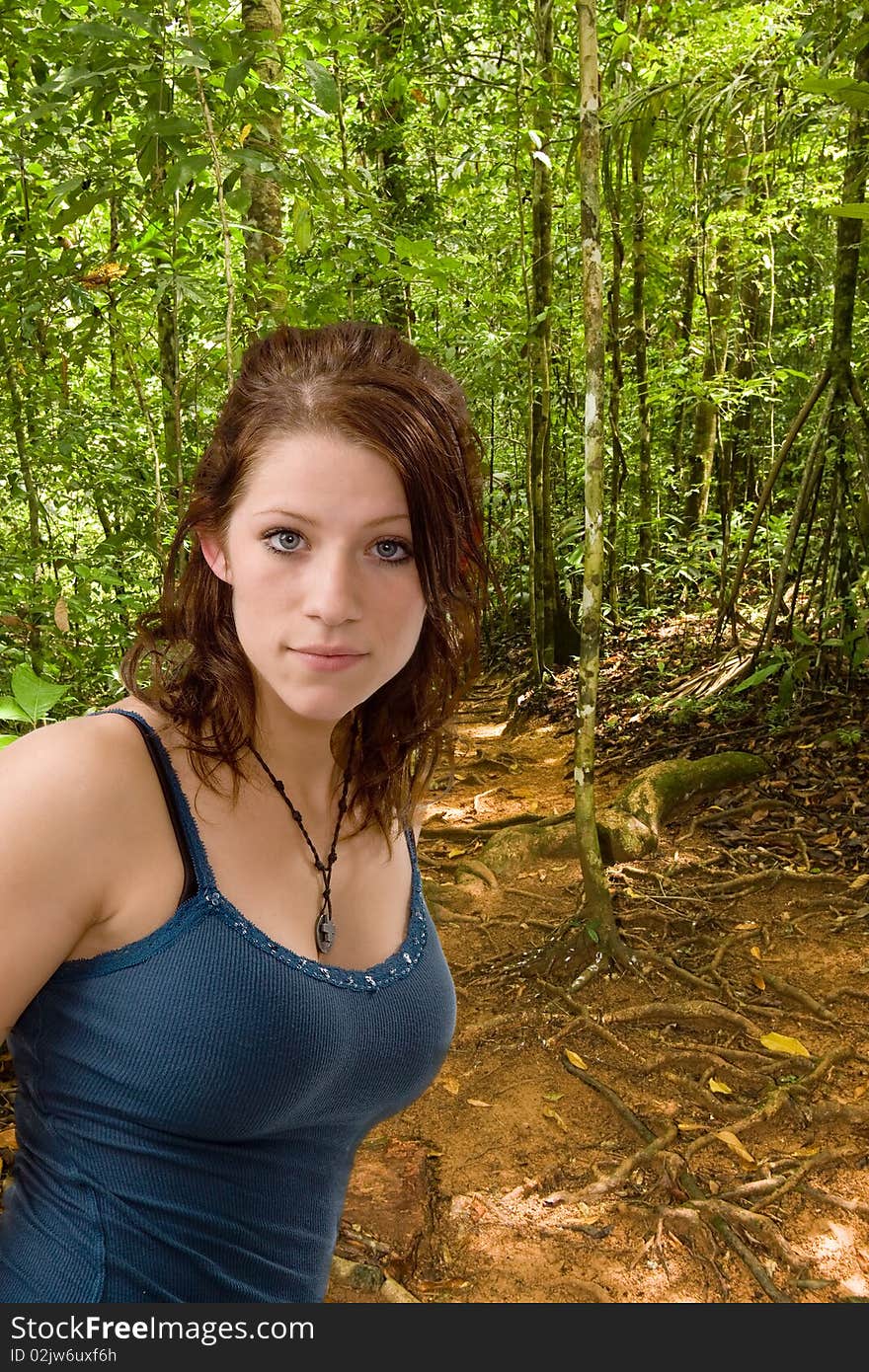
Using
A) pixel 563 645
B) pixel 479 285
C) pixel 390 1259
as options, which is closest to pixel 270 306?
pixel 390 1259

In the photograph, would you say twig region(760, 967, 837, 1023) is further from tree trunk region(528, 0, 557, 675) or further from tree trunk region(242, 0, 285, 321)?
tree trunk region(528, 0, 557, 675)

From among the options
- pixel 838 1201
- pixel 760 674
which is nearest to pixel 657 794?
pixel 760 674

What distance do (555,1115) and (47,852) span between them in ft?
9.20

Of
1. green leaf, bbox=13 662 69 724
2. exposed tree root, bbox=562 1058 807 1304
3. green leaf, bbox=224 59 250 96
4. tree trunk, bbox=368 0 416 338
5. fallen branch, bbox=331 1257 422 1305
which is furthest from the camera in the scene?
tree trunk, bbox=368 0 416 338

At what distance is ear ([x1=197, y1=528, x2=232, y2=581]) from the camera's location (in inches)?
51.5

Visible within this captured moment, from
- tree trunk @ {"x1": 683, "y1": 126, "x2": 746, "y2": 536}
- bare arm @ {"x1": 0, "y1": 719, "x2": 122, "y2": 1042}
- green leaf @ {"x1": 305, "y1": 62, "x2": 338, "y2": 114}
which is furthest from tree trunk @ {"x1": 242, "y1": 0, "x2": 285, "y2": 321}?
tree trunk @ {"x1": 683, "y1": 126, "x2": 746, "y2": 536}

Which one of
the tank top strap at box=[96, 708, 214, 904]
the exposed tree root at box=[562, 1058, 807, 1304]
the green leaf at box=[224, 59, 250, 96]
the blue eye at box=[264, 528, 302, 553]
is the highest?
the green leaf at box=[224, 59, 250, 96]

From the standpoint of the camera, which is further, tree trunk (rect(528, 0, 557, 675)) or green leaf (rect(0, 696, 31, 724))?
tree trunk (rect(528, 0, 557, 675))

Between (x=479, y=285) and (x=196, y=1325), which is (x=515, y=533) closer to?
(x=479, y=285)

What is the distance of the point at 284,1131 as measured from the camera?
121cm

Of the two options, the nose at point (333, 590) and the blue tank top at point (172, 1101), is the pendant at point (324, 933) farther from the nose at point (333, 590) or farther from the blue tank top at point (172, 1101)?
the nose at point (333, 590)

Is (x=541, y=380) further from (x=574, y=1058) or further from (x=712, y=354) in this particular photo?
(x=574, y=1058)

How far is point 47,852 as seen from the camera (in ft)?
3.19

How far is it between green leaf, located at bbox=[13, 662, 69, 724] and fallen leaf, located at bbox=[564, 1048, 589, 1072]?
264cm
